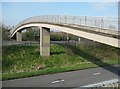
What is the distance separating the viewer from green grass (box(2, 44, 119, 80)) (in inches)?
871

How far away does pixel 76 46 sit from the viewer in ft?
132

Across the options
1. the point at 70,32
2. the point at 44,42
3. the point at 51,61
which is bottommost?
the point at 51,61

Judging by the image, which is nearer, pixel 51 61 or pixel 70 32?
pixel 70 32

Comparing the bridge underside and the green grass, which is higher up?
the bridge underside

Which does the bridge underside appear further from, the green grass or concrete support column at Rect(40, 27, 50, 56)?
the green grass

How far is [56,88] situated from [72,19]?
402 inches

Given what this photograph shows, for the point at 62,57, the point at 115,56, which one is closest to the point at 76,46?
the point at 115,56

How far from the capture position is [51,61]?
28344 millimetres

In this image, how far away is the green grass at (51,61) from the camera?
871 inches

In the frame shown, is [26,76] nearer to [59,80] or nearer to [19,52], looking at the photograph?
[59,80]

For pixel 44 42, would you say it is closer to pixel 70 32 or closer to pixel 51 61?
pixel 51 61

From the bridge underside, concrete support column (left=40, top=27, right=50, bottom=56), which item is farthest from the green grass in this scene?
the bridge underside

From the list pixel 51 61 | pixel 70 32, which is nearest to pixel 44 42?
pixel 51 61

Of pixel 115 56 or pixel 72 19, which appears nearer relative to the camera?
pixel 72 19
